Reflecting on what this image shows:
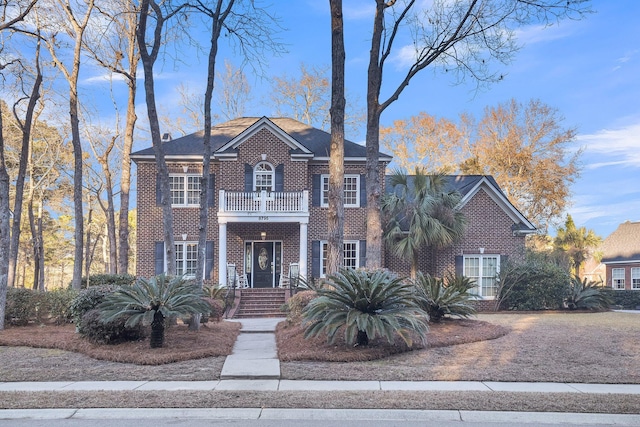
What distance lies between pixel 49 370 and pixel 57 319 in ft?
20.7

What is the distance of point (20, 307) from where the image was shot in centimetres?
1461

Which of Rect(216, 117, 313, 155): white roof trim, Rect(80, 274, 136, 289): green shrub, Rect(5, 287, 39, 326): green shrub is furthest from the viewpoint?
Rect(216, 117, 313, 155): white roof trim

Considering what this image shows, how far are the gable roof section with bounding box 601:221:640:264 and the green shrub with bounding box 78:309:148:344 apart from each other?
34772 mm

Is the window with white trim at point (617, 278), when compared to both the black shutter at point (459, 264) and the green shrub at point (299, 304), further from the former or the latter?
the green shrub at point (299, 304)

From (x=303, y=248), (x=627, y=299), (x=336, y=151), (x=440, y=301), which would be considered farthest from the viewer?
(x=627, y=299)

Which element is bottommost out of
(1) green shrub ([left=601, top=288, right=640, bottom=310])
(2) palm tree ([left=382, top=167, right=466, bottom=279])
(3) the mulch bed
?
(1) green shrub ([left=601, top=288, right=640, bottom=310])

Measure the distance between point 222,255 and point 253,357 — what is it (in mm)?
12809

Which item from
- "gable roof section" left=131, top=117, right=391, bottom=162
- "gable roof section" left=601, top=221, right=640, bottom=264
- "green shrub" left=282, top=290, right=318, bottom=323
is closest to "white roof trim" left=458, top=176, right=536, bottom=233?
"gable roof section" left=131, top=117, right=391, bottom=162

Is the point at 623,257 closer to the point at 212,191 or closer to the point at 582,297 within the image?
the point at 582,297

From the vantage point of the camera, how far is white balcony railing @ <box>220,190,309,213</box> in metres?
22.9

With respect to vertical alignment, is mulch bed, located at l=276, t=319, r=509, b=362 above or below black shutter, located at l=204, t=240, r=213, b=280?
below

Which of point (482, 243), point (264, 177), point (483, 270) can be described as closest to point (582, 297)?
point (483, 270)

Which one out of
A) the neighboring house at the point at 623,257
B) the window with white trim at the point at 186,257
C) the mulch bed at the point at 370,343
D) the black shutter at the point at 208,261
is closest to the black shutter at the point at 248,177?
the black shutter at the point at 208,261

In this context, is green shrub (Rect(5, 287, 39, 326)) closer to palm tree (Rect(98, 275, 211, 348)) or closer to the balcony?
palm tree (Rect(98, 275, 211, 348))
